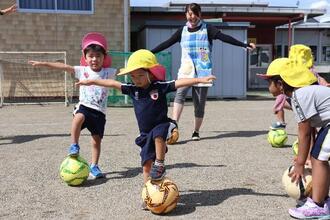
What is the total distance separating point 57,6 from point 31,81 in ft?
8.82

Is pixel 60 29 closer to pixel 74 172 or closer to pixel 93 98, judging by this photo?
pixel 93 98

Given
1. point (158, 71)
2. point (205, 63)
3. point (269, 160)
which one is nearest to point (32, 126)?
point (205, 63)

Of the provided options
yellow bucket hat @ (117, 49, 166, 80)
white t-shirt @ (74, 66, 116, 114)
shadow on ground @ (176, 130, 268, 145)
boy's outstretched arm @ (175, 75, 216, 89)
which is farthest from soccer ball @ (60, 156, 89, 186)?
shadow on ground @ (176, 130, 268, 145)

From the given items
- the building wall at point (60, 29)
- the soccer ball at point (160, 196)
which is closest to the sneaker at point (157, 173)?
the soccer ball at point (160, 196)

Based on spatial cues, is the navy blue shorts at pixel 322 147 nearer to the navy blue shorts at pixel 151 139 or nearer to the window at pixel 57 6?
the navy blue shorts at pixel 151 139

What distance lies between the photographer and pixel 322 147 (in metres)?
4.03

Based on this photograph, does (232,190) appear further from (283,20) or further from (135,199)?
(283,20)

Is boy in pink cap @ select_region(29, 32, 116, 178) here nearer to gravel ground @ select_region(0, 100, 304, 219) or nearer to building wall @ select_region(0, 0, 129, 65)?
gravel ground @ select_region(0, 100, 304, 219)

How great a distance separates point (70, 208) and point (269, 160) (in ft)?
10.2

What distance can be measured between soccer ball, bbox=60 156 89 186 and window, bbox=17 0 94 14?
39.0 ft

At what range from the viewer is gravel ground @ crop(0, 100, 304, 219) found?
4.34 m

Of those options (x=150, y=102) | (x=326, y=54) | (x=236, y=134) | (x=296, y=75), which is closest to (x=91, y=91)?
(x=150, y=102)

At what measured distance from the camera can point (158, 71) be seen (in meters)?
4.59

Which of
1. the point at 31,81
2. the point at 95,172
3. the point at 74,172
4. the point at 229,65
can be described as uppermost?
the point at 229,65
